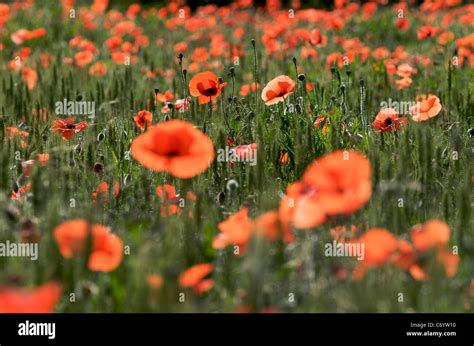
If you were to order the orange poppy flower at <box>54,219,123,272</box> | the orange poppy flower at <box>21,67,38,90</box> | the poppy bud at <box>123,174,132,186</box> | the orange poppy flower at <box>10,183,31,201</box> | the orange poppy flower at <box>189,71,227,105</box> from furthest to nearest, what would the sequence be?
the orange poppy flower at <box>21,67,38,90</box>, the orange poppy flower at <box>189,71,227,105</box>, the poppy bud at <box>123,174,132,186</box>, the orange poppy flower at <box>10,183,31,201</box>, the orange poppy flower at <box>54,219,123,272</box>

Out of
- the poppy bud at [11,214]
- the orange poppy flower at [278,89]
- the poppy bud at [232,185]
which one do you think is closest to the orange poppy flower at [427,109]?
the orange poppy flower at [278,89]

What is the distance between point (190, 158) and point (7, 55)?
448 centimetres

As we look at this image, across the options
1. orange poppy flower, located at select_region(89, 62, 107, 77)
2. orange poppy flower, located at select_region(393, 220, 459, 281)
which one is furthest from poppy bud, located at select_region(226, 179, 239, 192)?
orange poppy flower, located at select_region(89, 62, 107, 77)

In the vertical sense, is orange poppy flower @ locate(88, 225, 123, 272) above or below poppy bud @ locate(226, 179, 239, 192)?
below

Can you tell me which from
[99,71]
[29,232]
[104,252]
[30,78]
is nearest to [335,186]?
[104,252]

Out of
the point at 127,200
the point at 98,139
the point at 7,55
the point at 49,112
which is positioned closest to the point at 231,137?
the point at 98,139

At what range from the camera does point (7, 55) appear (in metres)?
5.95

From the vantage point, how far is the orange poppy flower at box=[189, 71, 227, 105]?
9.64ft

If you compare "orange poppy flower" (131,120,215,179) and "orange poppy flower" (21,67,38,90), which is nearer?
"orange poppy flower" (131,120,215,179)

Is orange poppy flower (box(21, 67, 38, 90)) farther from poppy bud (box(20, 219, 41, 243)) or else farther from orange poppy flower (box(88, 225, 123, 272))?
orange poppy flower (box(88, 225, 123, 272))

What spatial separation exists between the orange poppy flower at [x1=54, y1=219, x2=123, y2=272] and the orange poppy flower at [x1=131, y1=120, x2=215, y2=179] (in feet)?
0.76

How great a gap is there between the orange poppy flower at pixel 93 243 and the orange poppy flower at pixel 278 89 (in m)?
1.33

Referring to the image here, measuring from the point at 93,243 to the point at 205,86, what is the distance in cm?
153
